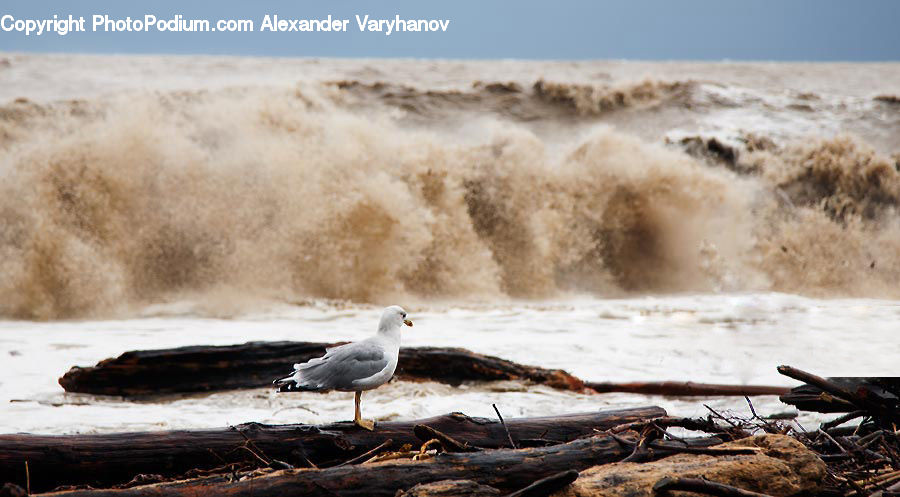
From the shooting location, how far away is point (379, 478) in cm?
234

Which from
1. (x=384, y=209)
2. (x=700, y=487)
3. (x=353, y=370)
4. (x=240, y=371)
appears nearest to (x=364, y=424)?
(x=353, y=370)

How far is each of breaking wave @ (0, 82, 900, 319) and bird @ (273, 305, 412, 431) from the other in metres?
7.19

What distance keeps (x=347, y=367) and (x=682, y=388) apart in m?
3.19

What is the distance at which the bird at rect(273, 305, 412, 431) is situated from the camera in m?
2.74

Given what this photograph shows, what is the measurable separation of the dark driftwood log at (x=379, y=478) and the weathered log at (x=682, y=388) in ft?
9.73

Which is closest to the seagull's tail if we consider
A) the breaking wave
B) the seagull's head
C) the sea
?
the seagull's head

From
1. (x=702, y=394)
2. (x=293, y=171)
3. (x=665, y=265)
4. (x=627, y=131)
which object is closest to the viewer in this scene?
(x=702, y=394)

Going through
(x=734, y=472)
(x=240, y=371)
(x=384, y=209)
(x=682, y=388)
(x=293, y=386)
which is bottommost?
(x=682, y=388)

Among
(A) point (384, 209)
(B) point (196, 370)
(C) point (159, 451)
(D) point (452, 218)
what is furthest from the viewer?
(D) point (452, 218)

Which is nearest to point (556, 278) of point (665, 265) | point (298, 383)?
point (665, 265)

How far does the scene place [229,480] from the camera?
2340mm

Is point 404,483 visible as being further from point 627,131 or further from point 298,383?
point 627,131

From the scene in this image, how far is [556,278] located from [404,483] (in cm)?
939

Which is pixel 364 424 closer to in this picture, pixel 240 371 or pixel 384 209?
pixel 240 371
